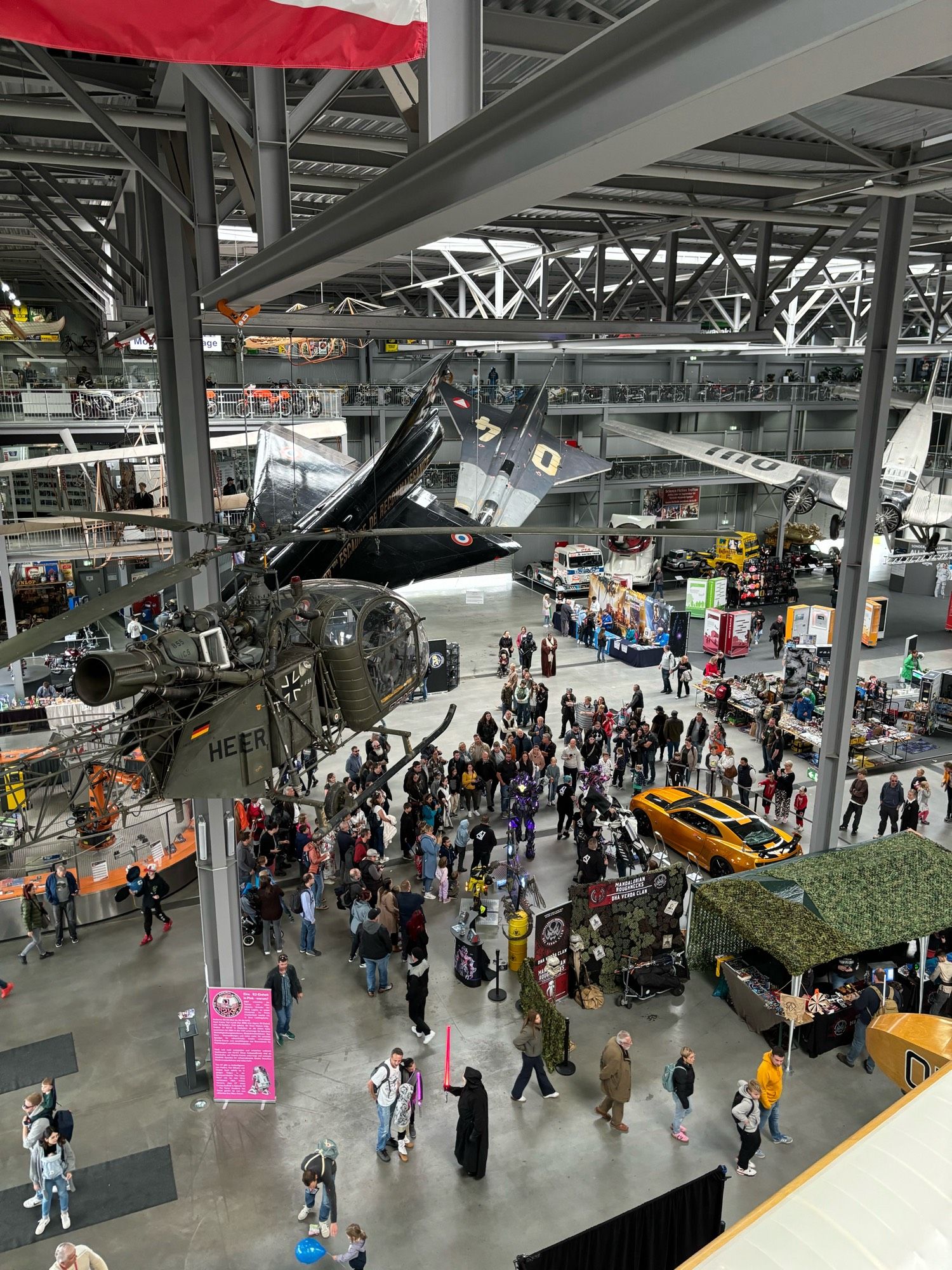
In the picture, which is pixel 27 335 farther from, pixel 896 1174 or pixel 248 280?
pixel 896 1174

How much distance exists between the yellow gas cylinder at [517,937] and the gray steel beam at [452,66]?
10.4 meters

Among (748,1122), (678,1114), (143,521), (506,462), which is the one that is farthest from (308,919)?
(506,462)

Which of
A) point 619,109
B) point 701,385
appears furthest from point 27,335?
point 619,109

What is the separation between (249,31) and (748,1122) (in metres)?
9.63

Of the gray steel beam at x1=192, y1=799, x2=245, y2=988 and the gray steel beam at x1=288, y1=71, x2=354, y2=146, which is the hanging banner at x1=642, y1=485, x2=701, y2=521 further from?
the gray steel beam at x1=288, y1=71, x2=354, y2=146

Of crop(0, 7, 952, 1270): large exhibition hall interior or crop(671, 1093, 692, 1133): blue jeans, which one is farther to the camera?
crop(671, 1093, 692, 1133): blue jeans

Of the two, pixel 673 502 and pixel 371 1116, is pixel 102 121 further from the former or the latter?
pixel 673 502

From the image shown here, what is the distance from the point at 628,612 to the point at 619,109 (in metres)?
25.5

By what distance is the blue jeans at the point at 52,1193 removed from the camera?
27.6 feet

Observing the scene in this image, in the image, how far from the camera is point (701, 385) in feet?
130

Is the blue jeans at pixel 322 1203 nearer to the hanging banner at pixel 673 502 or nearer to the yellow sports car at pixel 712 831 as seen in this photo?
the yellow sports car at pixel 712 831

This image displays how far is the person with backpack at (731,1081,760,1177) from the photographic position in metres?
8.84

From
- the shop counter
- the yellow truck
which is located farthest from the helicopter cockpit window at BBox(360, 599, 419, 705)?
the yellow truck

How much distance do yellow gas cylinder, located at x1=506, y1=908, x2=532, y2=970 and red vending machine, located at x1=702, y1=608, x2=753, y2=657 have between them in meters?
16.3
